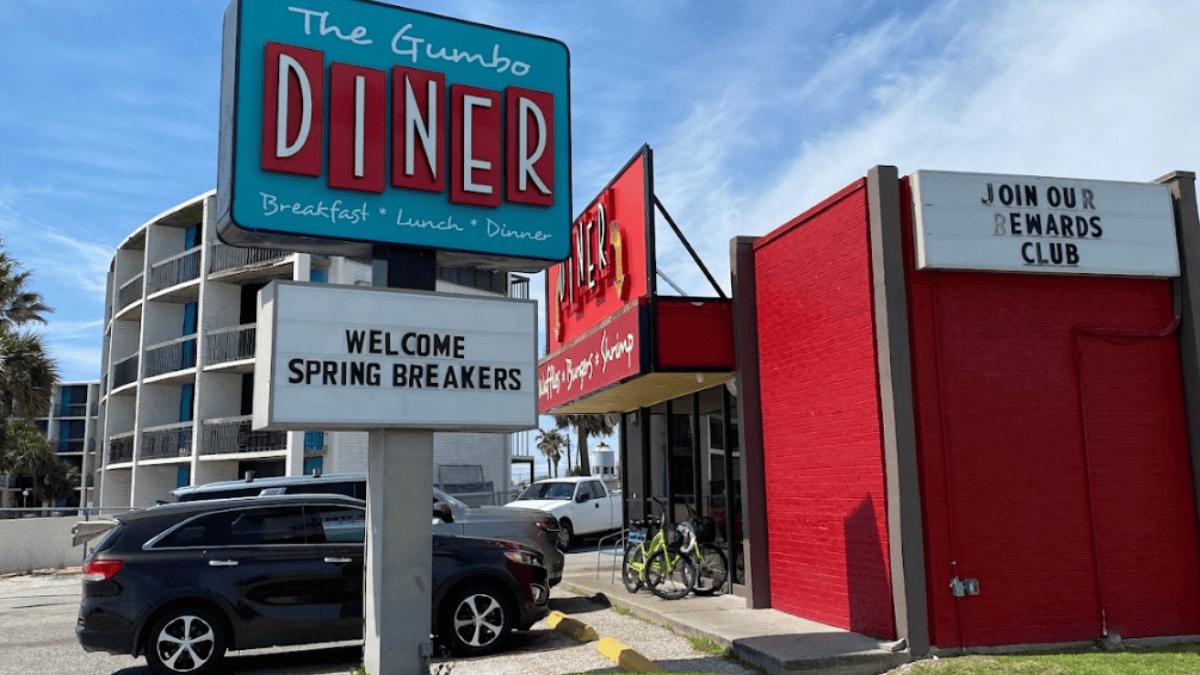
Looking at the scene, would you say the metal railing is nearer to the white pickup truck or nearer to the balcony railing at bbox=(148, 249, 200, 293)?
the balcony railing at bbox=(148, 249, 200, 293)

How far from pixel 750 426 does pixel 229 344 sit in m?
26.1

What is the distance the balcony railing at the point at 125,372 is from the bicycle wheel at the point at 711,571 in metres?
31.7

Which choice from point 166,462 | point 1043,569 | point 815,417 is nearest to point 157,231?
point 166,462

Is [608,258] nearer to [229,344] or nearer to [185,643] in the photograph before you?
[185,643]

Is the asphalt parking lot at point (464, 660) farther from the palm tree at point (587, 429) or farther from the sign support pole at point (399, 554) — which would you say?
the palm tree at point (587, 429)

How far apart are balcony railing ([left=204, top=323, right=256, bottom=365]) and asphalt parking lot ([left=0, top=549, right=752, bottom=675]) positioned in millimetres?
20399

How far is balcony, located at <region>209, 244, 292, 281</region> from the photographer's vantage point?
109 ft

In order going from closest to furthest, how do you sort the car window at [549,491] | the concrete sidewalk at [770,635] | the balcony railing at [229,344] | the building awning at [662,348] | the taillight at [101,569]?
the concrete sidewalk at [770,635] → the taillight at [101,569] → the building awning at [662,348] → the car window at [549,491] → the balcony railing at [229,344]

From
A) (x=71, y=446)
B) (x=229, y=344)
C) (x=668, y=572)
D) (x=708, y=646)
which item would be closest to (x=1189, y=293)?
(x=708, y=646)

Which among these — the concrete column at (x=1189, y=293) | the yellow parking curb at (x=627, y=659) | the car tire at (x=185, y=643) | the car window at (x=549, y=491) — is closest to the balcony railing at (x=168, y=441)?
the car window at (x=549, y=491)

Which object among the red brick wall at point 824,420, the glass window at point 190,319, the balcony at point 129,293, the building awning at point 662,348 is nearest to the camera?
the red brick wall at point 824,420

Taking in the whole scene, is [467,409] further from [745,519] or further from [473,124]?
[745,519]

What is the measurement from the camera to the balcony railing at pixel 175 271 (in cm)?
3597

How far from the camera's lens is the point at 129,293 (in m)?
40.2
